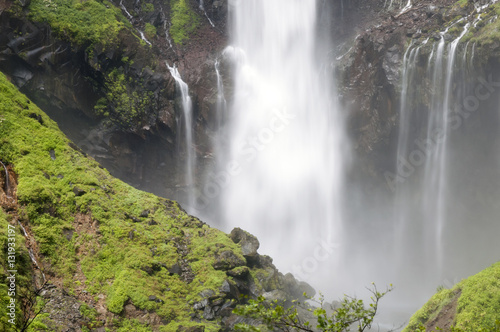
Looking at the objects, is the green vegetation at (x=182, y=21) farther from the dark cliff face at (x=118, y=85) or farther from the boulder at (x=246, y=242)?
the boulder at (x=246, y=242)

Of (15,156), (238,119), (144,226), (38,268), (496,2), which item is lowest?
(38,268)

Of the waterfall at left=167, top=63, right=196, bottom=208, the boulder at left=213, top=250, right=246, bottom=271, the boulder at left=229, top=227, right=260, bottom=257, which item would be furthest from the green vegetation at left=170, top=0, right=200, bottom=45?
the boulder at left=213, top=250, right=246, bottom=271

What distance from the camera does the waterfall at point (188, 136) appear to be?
82.0ft

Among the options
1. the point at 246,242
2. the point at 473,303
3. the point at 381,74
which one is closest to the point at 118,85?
the point at 246,242

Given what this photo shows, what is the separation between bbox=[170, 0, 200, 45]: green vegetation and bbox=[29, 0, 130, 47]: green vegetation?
22.0 ft

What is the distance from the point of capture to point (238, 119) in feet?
90.2

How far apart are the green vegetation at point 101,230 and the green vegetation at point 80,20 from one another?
7347 mm

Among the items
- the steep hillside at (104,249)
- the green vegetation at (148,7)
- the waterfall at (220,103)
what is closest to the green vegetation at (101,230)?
the steep hillside at (104,249)

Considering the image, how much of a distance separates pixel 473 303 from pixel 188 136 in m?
20.7

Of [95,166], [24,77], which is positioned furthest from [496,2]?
[24,77]

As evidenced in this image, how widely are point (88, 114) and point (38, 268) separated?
1464cm

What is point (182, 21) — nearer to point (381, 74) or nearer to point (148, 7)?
point (148, 7)

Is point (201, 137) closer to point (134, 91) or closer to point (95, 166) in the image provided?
point (134, 91)

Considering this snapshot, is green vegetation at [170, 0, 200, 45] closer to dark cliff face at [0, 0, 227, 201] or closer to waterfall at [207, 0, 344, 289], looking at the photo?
dark cliff face at [0, 0, 227, 201]
